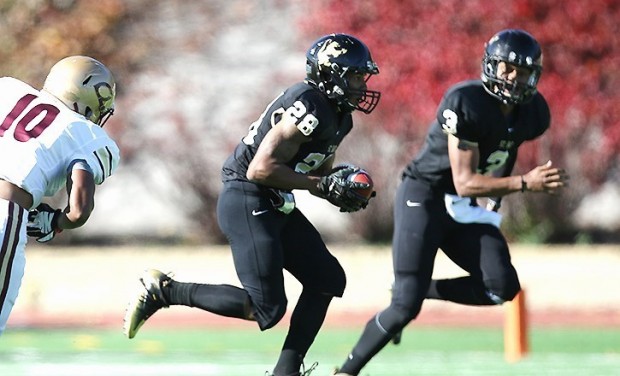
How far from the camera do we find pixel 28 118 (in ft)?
19.4

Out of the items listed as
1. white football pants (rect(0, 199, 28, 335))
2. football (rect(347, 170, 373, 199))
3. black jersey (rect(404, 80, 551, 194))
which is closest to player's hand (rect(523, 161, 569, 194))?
black jersey (rect(404, 80, 551, 194))

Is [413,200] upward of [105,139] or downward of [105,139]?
downward

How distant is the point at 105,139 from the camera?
605cm

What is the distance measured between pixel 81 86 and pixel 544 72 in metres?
9.53

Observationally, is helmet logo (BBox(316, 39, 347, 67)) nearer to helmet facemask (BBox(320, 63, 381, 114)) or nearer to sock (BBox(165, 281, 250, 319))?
helmet facemask (BBox(320, 63, 381, 114))

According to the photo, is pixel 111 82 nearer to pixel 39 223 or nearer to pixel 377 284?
pixel 39 223

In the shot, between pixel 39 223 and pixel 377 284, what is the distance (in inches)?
303

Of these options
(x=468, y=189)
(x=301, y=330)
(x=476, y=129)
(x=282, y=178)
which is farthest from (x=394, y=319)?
(x=282, y=178)

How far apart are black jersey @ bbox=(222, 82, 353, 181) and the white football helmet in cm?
109

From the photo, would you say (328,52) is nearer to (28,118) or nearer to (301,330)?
(301,330)

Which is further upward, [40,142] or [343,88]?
[40,142]

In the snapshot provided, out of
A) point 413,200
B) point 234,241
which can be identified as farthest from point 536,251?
point 234,241

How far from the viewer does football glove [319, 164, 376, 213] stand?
7.01 meters

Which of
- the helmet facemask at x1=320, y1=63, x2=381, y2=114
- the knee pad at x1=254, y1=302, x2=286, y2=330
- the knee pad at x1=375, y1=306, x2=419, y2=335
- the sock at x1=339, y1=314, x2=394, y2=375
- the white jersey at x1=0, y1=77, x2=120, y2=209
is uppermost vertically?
the white jersey at x1=0, y1=77, x2=120, y2=209
